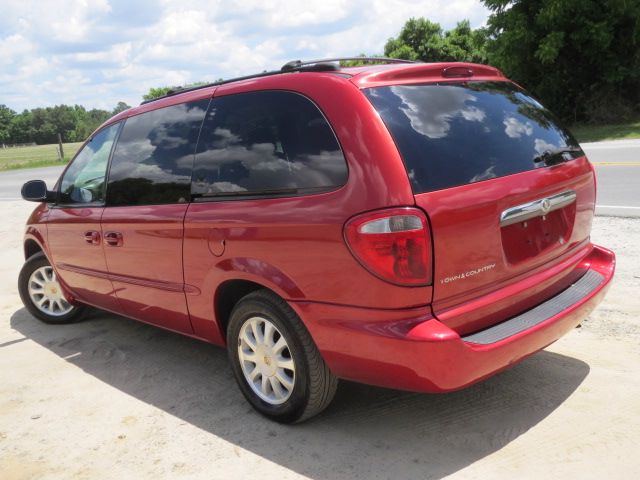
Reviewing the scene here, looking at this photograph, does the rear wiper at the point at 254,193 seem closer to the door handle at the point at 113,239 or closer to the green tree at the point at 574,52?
the door handle at the point at 113,239

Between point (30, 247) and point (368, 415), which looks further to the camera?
point (30, 247)

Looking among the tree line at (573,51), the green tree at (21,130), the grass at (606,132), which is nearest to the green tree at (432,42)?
the tree line at (573,51)

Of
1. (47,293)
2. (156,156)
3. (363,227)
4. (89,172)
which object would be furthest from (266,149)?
(47,293)

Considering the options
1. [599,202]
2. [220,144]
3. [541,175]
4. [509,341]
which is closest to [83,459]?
[220,144]

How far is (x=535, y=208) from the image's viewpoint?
2.98 m

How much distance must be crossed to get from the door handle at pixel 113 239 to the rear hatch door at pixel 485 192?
2.13 m

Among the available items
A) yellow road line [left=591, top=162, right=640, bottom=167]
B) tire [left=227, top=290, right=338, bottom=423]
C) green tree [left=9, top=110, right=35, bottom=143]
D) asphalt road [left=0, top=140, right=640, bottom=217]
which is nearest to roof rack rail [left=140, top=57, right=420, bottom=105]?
tire [left=227, top=290, right=338, bottom=423]

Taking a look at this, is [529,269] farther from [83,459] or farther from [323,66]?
[83,459]

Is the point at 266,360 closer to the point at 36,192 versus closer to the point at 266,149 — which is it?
the point at 266,149

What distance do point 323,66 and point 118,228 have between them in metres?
1.87

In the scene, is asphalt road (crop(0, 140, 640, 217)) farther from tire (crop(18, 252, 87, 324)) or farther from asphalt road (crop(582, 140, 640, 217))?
tire (crop(18, 252, 87, 324))

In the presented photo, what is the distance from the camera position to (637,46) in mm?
21516

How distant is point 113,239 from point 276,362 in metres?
1.65

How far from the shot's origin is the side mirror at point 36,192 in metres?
4.91
